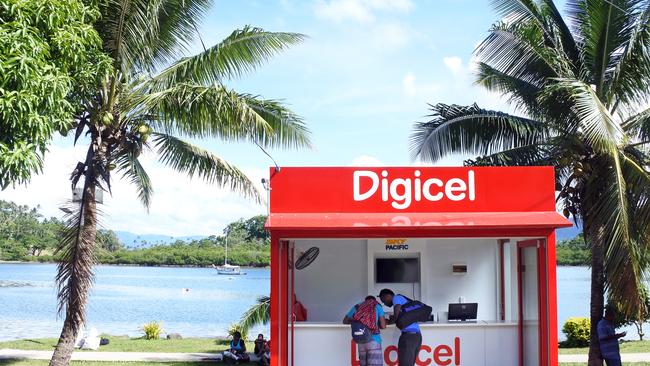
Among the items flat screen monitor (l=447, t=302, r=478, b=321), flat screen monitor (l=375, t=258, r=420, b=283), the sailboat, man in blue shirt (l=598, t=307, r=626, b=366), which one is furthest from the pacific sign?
the sailboat

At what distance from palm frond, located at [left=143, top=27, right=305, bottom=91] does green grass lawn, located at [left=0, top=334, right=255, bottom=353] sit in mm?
7403

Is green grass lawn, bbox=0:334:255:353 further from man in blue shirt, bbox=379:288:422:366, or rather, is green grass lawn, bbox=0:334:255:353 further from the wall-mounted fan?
man in blue shirt, bbox=379:288:422:366

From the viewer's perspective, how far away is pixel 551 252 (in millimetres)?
12219

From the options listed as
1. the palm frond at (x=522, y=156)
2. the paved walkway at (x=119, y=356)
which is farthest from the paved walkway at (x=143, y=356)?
the palm frond at (x=522, y=156)

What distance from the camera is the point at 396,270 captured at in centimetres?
1444

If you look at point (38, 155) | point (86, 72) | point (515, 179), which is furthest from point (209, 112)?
point (515, 179)

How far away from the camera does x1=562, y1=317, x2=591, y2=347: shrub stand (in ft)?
69.1

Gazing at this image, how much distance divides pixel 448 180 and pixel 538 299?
7.49ft

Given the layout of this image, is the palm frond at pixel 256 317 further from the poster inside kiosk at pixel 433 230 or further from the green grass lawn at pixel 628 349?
the green grass lawn at pixel 628 349

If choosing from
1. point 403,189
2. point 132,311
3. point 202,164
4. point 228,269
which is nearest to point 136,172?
point 202,164

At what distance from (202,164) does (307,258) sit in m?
3.24

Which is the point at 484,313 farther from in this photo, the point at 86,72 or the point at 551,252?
the point at 86,72

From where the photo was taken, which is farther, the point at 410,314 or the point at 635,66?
the point at 635,66

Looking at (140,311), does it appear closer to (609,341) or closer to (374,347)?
(374,347)
